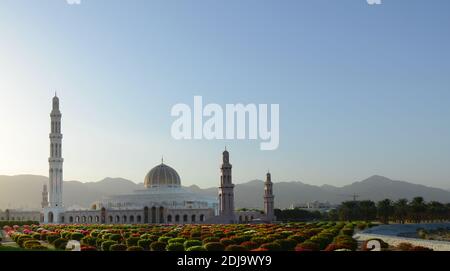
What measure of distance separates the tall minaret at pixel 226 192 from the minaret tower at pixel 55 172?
2479 cm

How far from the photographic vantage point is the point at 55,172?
8325 cm

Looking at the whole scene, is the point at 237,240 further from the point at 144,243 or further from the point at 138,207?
the point at 138,207

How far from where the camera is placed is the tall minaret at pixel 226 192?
72188 mm

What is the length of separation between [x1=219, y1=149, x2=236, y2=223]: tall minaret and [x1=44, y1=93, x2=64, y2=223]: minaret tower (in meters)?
24.8

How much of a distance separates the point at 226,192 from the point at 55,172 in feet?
84.9

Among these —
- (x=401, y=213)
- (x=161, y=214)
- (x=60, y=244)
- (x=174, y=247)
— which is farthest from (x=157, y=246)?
(x=161, y=214)

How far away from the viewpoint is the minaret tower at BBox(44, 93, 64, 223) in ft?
273

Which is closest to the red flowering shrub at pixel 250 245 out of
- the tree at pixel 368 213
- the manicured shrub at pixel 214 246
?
the manicured shrub at pixel 214 246

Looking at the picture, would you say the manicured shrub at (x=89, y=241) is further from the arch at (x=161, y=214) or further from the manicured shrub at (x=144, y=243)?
the arch at (x=161, y=214)
